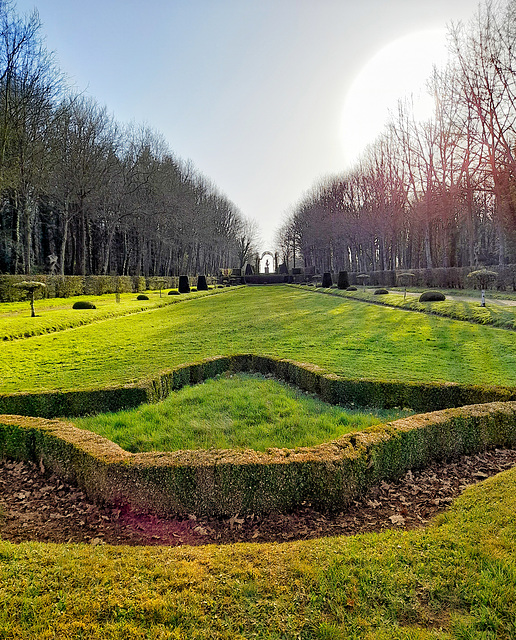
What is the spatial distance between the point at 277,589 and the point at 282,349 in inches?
224

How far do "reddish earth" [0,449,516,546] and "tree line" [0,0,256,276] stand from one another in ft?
72.2

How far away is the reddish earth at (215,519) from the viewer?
2760 millimetres

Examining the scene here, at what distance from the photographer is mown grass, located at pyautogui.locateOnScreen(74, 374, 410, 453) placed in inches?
152

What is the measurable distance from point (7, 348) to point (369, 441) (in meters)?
8.52

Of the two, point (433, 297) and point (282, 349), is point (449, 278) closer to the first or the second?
point (433, 297)

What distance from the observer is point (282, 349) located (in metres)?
7.49

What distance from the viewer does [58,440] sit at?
3.56 meters

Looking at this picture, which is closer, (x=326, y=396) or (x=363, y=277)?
(x=326, y=396)

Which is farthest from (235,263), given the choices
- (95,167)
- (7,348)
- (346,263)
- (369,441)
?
(369,441)

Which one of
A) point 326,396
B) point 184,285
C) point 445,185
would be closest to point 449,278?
point 445,185

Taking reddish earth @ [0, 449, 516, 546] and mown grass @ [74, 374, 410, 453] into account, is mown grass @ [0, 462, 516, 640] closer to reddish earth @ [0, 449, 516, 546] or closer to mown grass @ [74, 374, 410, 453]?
reddish earth @ [0, 449, 516, 546]

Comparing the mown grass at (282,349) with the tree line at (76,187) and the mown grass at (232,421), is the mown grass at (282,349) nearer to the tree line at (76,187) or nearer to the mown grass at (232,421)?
the mown grass at (232,421)

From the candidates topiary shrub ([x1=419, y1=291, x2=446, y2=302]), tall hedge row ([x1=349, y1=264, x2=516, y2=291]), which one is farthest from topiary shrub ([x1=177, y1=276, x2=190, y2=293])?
topiary shrub ([x1=419, y1=291, x2=446, y2=302])

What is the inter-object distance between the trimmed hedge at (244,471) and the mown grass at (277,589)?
651mm
